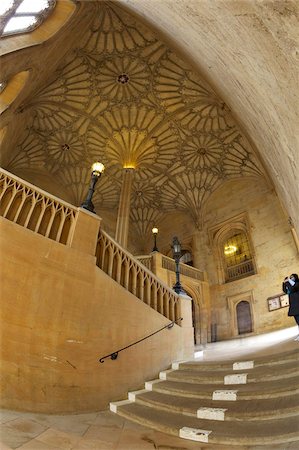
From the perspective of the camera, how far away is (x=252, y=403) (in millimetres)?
2721

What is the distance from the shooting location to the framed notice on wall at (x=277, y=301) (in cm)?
1083

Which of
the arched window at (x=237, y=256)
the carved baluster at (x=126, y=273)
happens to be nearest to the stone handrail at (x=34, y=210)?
the carved baluster at (x=126, y=273)

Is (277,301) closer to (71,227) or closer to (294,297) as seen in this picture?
(294,297)

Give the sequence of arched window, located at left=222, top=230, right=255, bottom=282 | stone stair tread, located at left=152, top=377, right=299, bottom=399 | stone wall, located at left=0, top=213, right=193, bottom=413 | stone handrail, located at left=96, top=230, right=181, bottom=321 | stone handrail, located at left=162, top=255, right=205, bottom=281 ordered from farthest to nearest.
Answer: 1. arched window, located at left=222, top=230, right=255, bottom=282
2. stone handrail, located at left=162, top=255, right=205, bottom=281
3. stone handrail, located at left=96, top=230, right=181, bottom=321
4. stone wall, located at left=0, top=213, right=193, bottom=413
5. stone stair tread, located at left=152, top=377, right=299, bottom=399

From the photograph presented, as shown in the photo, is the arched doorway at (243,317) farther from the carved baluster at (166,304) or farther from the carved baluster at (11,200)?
the carved baluster at (11,200)

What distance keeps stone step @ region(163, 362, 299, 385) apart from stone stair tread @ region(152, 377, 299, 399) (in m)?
0.09

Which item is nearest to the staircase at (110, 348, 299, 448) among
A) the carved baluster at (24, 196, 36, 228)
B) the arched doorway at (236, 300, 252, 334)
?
the carved baluster at (24, 196, 36, 228)

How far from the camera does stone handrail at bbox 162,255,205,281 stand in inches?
480

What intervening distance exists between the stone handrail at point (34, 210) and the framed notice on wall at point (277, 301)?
10.2 m

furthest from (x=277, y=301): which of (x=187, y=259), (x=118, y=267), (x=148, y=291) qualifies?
(x=118, y=267)

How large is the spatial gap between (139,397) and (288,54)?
3867 millimetres

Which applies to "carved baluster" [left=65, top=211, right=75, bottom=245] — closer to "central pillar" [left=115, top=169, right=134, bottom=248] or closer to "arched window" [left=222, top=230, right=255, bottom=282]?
"central pillar" [left=115, top=169, right=134, bottom=248]

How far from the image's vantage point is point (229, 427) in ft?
7.82

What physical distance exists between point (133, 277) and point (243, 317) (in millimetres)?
9578
